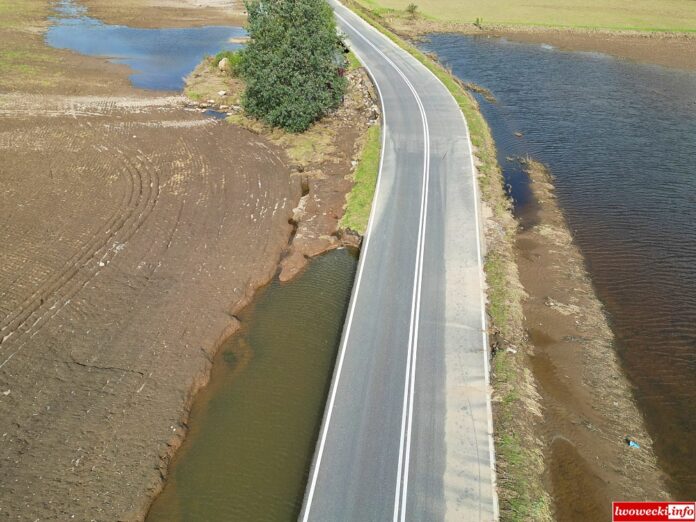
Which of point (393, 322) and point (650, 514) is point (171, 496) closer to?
point (393, 322)

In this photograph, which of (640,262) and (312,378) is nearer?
(312,378)

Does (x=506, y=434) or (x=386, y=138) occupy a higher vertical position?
(x=386, y=138)

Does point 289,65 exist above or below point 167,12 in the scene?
below

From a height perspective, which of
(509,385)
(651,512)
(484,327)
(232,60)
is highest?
(232,60)

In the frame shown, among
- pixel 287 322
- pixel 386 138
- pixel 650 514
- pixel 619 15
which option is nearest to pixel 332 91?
pixel 386 138

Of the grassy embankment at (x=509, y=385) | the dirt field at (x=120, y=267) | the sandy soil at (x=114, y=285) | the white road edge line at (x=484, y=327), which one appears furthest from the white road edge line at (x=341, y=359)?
the grassy embankment at (x=509, y=385)

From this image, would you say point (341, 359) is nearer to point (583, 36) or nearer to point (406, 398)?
point (406, 398)

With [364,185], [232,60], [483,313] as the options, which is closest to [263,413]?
[483,313]
